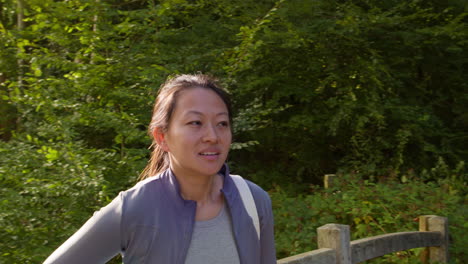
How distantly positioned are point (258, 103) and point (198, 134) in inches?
226

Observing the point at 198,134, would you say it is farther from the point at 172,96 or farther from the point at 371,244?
the point at 371,244

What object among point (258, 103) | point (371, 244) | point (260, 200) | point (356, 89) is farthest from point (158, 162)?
point (356, 89)

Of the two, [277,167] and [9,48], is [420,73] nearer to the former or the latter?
[277,167]

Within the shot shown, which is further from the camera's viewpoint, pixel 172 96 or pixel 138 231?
pixel 172 96

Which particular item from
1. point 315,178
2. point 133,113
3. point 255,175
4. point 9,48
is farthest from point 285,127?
point 9,48

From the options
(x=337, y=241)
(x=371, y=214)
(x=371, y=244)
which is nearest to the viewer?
(x=337, y=241)

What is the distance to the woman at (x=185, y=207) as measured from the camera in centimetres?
137

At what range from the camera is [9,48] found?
5895 millimetres

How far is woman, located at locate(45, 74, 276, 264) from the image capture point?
1368mm

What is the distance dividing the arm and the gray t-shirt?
20 centimetres

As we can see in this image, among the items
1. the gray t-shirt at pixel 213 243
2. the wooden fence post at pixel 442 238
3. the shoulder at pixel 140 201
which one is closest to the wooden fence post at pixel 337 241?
the wooden fence post at pixel 442 238

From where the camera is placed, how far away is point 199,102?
1548mm

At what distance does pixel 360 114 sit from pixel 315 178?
2098 mm

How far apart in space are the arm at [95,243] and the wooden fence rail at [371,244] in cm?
166
